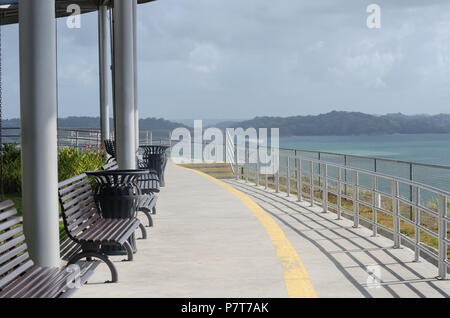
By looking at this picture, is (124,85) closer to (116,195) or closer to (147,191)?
(147,191)

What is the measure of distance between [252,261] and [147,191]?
3351 millimetres

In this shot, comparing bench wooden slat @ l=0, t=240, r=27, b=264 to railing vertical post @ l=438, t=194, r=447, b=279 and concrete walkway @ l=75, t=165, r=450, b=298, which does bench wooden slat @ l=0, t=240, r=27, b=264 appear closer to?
concrete walkway @ l=75, t=165, r=450, b=298

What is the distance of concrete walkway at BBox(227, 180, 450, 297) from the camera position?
5.57 meters

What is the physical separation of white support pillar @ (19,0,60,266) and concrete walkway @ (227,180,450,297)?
234 cm

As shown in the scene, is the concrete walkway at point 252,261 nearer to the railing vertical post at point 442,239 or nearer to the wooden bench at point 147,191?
the railing vertical post at point 442,239

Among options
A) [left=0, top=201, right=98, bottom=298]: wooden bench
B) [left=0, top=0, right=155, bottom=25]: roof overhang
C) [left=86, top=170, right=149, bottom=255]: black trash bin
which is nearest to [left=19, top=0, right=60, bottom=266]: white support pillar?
[left=0, top=201, right=98, bottom=298]: wooden bench

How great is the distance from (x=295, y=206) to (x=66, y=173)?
4330 millimetres

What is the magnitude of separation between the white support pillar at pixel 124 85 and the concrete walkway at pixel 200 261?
1.13 meters

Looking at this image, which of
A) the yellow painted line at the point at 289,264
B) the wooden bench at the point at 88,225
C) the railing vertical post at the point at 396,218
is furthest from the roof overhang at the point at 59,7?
the railing vertical post at the point at 396,218

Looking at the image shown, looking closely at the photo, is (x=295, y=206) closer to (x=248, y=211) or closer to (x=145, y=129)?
(x=248, y=211)

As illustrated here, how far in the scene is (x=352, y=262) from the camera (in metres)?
6.68

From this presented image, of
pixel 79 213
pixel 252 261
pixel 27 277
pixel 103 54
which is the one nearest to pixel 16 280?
pixel 27 277

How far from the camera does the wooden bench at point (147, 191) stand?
7.92 meters

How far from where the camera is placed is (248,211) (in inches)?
405
